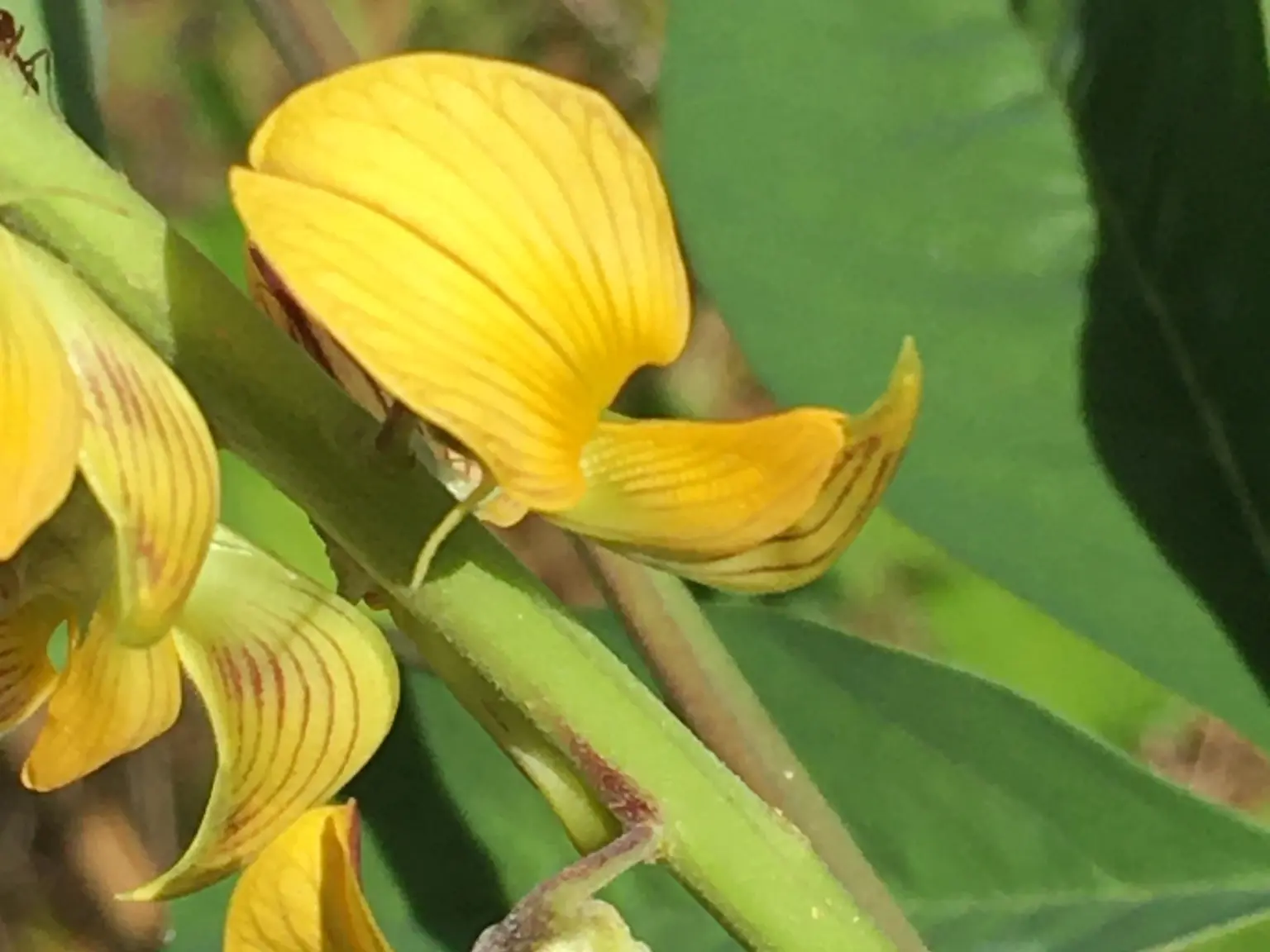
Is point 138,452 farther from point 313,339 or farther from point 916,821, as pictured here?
point 916,821

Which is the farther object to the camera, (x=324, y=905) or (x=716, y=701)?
(x=716, y=701)

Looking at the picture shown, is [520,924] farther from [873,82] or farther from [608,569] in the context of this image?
[873,82]

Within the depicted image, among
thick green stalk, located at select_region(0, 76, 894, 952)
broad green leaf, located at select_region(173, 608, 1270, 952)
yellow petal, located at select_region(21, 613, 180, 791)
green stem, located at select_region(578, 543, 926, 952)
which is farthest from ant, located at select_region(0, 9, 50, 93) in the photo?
broad green leaf, located at select_region(173, 608, 1270, 952)

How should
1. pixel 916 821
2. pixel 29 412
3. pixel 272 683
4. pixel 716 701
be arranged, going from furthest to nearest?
pixel 916 821 → pixel 716 701 → pixel 272 683 → pixel 29 412

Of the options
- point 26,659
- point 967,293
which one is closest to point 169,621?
point 26,659

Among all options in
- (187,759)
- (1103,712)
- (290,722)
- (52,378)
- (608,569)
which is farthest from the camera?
(187,759)

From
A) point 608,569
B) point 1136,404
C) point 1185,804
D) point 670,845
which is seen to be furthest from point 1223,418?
point 670,845

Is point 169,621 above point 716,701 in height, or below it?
above
